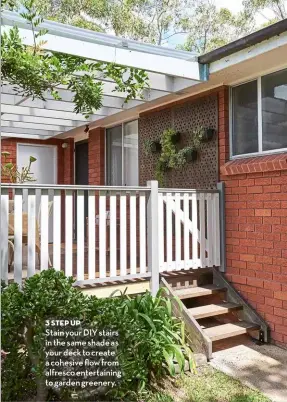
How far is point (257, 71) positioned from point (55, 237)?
10.7ft

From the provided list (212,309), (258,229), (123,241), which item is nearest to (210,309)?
(212,309)

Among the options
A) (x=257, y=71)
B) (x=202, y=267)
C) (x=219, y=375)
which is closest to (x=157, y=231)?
(x=202, y=267)

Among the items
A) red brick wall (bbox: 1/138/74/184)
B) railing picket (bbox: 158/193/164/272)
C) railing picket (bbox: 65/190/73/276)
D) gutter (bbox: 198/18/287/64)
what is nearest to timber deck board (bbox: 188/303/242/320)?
railing picket (bbox: 158/193/164/272)

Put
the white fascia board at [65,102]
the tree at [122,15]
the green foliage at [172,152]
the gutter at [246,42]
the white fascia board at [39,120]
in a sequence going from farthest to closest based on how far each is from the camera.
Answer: the tree at [122,15] → the white fascia board at [39,120] → the green foliage at [172,152] → the white fascia board at [65,102] → the gutter at [246,42]

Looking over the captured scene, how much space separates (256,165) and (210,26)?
54.4 feet

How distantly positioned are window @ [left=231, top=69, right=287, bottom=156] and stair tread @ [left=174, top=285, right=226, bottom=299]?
1.87 m

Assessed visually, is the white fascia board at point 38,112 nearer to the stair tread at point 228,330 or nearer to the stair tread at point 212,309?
the stair tread at point 212,309

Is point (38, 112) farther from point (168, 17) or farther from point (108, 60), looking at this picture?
point (168, 17)

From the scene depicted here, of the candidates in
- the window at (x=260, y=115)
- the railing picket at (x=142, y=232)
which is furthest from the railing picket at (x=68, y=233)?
the window at (x=260, y=115)

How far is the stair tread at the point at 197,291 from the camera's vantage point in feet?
16.2

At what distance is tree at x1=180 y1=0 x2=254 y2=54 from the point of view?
18938mm

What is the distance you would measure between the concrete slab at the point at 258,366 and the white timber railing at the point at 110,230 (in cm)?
110

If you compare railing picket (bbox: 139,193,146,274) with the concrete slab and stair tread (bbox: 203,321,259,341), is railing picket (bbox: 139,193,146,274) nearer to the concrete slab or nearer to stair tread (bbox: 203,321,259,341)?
stair tread (bbox: 203,321,259,341)

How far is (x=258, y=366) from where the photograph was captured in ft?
13.8
